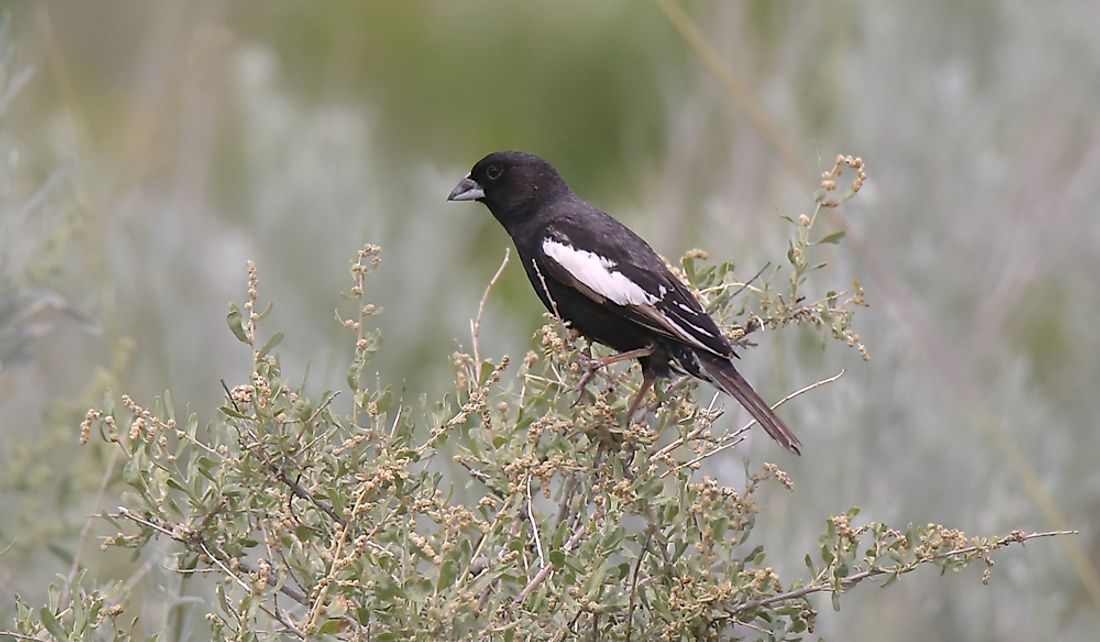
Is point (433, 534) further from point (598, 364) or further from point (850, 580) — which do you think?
point (850, 580)

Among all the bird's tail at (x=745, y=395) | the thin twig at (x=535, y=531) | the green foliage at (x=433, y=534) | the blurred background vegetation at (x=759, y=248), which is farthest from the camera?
the blurred background vegetation at (x=759, y=248)

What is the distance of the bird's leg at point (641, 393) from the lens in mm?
2803

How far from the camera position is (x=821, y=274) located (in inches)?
217

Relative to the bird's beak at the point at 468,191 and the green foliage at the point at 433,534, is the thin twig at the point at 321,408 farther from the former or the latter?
the bird's beak at the point at 468,191

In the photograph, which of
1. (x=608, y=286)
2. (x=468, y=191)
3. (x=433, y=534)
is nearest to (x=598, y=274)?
(x=608, y=286)

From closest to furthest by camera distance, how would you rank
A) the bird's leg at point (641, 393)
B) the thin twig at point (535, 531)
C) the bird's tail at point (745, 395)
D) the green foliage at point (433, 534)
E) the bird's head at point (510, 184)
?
the green foliage at point (433, 534)
the thin twig at point (535, 531)
the bird's leg at point (641, 393)
the bird's tail at point (745, 395)
the bird's head at point (510, 184)

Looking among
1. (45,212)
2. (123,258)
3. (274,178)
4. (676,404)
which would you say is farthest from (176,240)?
(676,404)

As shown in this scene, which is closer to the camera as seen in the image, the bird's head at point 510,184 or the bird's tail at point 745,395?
the bird's tail at point 745,395

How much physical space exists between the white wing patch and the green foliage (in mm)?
839

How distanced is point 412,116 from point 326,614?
7.96 m

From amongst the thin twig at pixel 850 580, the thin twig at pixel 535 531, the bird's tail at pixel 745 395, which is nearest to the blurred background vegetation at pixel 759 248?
the bird's tail at pixel 745 395

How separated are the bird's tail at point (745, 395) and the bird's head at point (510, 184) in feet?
2.76

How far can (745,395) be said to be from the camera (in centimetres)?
330

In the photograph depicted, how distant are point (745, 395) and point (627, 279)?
1.34ft
